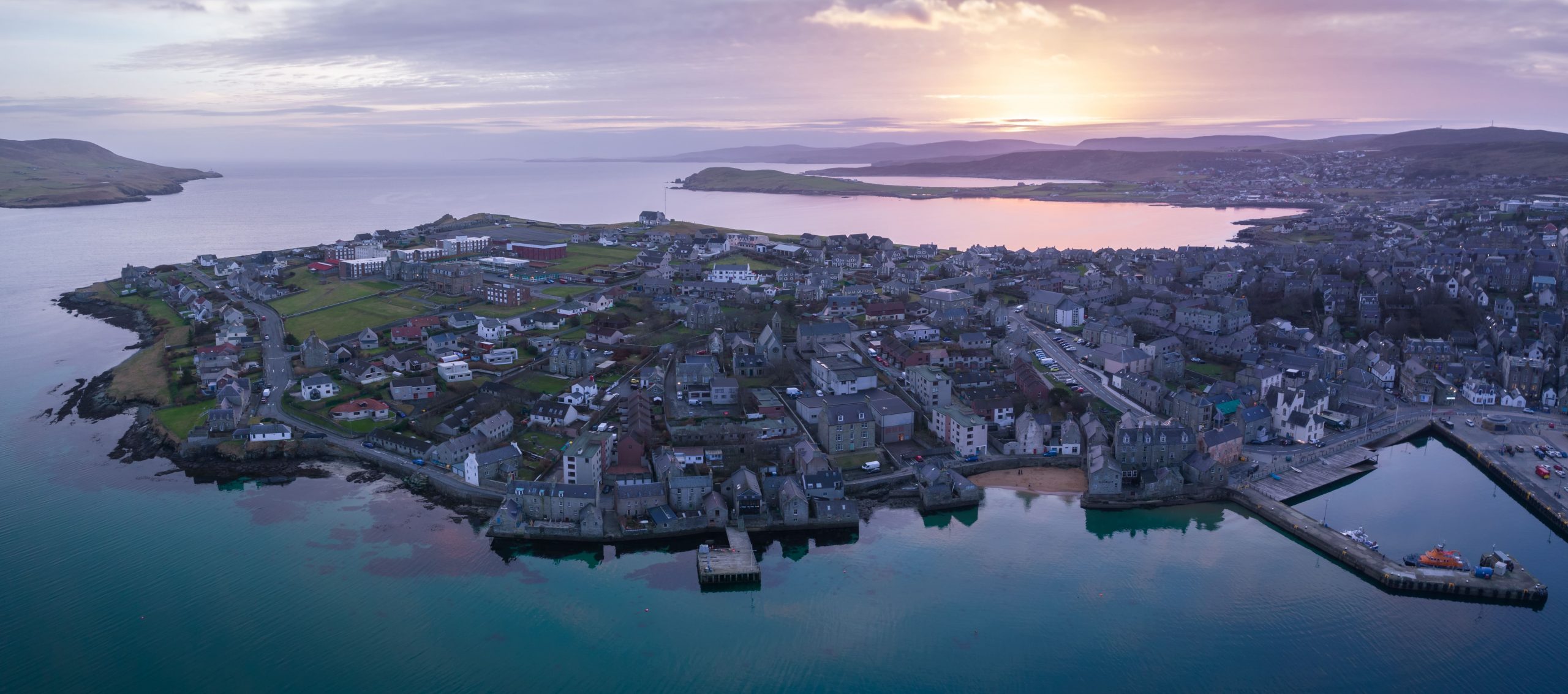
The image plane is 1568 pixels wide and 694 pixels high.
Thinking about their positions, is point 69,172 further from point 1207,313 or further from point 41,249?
point 1207,313

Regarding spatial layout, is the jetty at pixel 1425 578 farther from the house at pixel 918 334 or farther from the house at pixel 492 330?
the house at pixel 492 330

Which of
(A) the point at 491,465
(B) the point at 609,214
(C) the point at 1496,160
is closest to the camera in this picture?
(A) the point at 491,465

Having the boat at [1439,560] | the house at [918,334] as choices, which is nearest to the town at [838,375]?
the house at [918,334]

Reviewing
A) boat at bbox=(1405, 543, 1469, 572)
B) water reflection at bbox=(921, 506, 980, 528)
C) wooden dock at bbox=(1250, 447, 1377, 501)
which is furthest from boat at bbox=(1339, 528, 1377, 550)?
water reflection at bbox=(921, 506, 980, 528)

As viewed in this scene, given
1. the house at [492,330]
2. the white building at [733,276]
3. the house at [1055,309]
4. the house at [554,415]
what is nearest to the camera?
the house at [554,415]

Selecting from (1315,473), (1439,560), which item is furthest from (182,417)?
(1439,560)

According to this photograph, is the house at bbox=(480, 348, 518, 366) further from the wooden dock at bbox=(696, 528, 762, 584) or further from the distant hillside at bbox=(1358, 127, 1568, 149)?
the distant hillside at bbox=(1358, 127, 1568, 149)

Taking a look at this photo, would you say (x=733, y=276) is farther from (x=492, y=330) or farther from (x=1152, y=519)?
(x=1152, y=519)

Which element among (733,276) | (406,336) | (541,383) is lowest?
(541,383)
